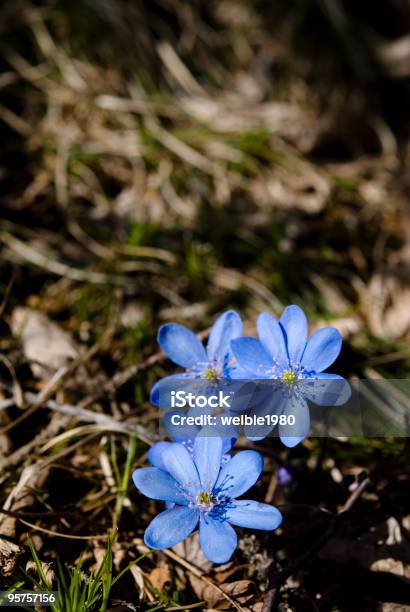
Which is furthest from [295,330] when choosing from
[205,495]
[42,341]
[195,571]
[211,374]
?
[42,341]

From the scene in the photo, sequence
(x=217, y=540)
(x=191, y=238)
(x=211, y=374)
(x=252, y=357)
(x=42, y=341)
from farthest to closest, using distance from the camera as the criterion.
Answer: (x=191, y=238) → (x=42, y=341) → (x=211, y=374) → (x=252, y=357) → (x=217, y=540)

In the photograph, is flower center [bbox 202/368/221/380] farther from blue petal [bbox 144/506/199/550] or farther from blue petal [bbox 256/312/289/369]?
blue petal [bbox 144/506/199/550]

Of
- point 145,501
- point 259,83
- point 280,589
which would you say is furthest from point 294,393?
point 259,83

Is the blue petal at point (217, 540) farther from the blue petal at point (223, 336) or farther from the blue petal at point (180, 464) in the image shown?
the blue petal at point (223, 336)

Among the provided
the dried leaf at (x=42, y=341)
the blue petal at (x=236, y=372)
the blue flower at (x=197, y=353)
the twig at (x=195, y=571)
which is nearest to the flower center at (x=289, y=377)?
the blue petal at (x=236, y=372)

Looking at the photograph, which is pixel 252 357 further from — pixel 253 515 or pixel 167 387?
pixel 253 515

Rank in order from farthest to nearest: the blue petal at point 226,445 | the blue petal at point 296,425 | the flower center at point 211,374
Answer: the flower center at point 211,374 → the blue petal at point 226,445 → the blue petal at point 296,425

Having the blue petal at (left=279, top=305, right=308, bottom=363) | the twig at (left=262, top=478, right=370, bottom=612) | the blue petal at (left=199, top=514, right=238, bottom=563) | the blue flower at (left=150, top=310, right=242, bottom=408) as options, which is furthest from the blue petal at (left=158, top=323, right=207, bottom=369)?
the twig at (left=262, top=478, right=370, bottom=612)
